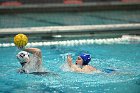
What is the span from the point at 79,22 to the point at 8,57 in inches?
143

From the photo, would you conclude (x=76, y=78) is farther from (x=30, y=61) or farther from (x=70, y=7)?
(x=70, y=7)

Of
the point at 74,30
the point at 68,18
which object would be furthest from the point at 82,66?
the point at 68,18

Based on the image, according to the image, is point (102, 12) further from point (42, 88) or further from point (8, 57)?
point (42, 88)

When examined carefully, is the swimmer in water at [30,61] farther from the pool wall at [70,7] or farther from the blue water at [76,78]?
the pool wall at [70,7]

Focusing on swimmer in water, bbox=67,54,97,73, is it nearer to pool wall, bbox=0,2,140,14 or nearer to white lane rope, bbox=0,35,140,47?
white lane rope, bbox=0,35,140,47

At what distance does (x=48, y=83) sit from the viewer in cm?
595

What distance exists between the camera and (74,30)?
10000mm

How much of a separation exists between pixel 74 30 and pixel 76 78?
391cm

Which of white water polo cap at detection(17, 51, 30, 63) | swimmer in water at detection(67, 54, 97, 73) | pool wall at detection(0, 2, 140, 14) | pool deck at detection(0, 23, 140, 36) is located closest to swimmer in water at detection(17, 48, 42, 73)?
white water polo cap at detection(17, 51, 30, 63)

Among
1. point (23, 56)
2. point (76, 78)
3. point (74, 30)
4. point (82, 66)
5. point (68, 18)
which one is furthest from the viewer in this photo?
point (68, 18)

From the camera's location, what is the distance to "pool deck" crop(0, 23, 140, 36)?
384 inches

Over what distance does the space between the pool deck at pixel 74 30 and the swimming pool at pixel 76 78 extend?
137cm

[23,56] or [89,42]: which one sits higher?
[23,56]

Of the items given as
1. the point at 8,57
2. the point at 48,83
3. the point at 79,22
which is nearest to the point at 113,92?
the point at 48,83
